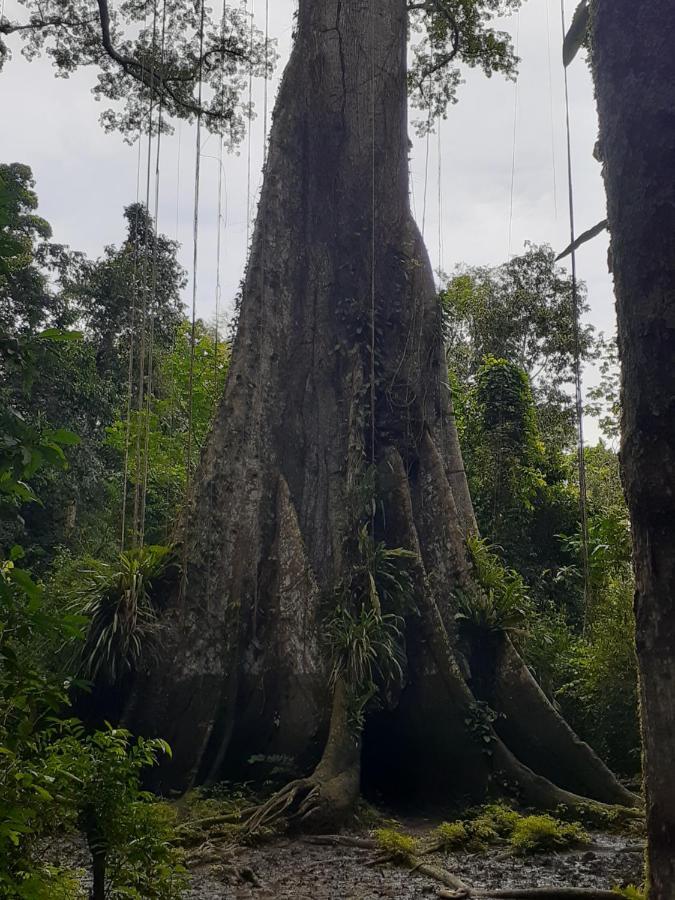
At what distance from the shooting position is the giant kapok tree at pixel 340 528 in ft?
22.4

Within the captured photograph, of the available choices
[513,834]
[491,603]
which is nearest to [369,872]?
[513,834]

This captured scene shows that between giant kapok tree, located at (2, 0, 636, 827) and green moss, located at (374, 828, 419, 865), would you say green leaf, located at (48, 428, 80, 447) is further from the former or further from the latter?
giant kapok tree, located at (2, 0, 636, 827)

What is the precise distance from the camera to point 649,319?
6.90ft

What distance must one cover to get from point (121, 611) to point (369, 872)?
3.19 meters

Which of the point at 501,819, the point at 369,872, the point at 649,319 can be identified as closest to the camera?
the point at 649,319

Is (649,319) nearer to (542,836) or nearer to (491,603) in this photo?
(542,836)

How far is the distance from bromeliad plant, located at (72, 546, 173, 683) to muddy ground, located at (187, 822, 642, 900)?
7.44 feet

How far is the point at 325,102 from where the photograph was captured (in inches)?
362

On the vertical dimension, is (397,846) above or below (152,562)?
below

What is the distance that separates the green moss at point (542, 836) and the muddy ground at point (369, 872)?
0.07 meters

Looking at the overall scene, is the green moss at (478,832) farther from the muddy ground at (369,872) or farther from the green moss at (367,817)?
the green moss at (367,817)

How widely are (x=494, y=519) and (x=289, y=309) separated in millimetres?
6960

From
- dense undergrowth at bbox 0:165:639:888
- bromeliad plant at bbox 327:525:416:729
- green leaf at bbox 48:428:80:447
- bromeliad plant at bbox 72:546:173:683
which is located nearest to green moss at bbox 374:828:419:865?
dense undergrowth at bbox 0:165:639:888

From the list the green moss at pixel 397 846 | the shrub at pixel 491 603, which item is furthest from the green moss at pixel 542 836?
the shrub at pixel 491 603
